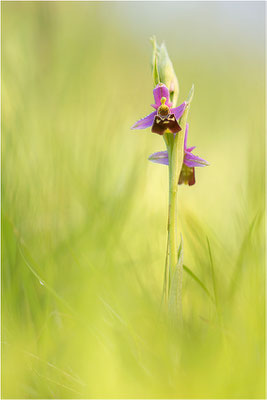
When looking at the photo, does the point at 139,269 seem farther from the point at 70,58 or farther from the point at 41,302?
the point at 70,58

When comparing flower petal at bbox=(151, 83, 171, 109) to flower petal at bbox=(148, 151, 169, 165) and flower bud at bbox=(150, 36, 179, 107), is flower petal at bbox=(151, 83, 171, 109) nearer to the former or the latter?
flower bud at bbox=(150, 36, 179, 107)

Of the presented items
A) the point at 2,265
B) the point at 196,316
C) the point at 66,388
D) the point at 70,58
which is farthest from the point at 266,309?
the point at 70,58

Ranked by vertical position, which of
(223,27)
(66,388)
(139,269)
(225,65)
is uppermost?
(223,27)

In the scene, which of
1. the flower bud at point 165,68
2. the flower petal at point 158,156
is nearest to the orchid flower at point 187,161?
the flower petal at point 158,156

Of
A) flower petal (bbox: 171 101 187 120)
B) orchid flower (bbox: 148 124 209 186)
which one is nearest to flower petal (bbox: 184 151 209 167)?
orchid flower (bbox: 148 124 209 186)

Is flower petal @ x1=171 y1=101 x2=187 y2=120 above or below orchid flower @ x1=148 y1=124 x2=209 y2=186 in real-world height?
above

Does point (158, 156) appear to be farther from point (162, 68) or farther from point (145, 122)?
point (162, 68)

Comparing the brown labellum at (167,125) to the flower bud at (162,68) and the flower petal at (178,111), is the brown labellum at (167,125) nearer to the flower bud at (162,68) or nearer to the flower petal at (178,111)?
the flower petal at (178,111)
